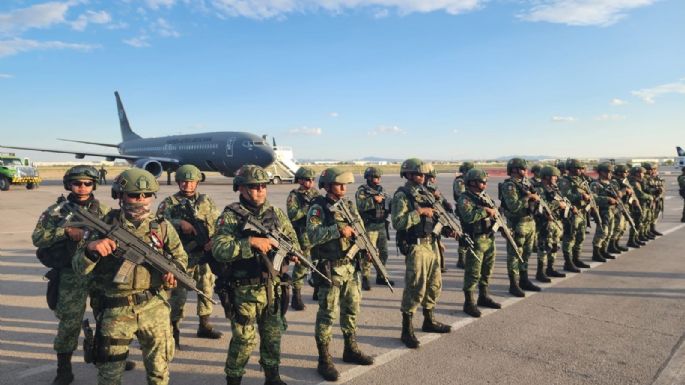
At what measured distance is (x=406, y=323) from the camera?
17.2 feet

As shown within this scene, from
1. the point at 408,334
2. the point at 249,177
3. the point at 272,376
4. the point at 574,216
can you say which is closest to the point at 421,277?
the point at 408,334

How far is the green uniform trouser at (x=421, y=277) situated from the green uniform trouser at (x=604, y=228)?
618cm

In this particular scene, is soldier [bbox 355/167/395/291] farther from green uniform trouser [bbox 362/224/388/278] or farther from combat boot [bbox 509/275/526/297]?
combat boot [bbox 509/275/526/297]

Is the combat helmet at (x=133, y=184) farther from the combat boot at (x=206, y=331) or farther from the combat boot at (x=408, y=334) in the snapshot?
the combat boot at (x=408, y=334)

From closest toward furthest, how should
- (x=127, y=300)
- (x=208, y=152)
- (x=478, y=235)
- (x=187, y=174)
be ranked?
(x=127, y=300) < (x=187, y=174) < (x=478, y=235) < (x=208, y=152)

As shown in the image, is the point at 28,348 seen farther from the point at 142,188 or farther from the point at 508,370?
the point at 508,370

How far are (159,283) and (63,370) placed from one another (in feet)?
6.13

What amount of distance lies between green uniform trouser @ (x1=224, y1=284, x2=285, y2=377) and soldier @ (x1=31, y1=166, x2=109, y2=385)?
166 centimetres

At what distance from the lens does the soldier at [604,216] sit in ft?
31.6

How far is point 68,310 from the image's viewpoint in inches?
169

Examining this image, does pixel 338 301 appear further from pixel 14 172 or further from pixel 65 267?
pixel 14 172

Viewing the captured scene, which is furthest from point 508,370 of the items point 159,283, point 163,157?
point 163,157

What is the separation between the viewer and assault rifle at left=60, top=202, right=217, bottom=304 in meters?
3.15

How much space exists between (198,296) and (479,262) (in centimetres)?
408
